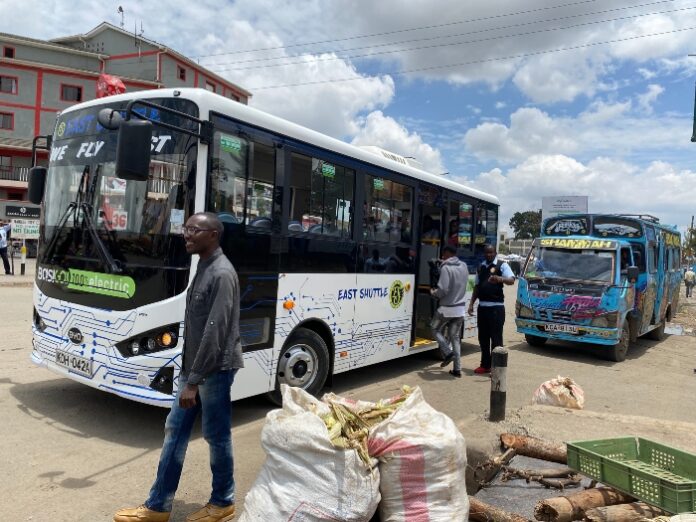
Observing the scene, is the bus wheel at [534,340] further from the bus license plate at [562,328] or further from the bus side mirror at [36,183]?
the bus side mirror at [36,183]

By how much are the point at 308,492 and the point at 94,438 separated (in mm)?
2868

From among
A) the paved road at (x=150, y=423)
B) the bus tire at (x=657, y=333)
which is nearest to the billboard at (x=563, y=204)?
the bus tire at (x=657, y=333)

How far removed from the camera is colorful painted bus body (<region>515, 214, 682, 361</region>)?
35.6ft

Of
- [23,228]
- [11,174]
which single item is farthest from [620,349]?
[11,174]

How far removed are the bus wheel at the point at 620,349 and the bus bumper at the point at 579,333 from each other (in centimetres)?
38

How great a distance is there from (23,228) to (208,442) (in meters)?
21.9

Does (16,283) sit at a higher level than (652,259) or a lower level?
lower

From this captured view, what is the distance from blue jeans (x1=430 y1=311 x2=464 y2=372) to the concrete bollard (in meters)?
2.89

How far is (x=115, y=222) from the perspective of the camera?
200 inches

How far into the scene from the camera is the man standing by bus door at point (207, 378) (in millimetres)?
3389

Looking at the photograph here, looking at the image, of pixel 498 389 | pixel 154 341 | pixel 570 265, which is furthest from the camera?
pixel 570 265

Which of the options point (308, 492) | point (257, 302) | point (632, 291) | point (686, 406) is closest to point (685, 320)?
point (632, 291)

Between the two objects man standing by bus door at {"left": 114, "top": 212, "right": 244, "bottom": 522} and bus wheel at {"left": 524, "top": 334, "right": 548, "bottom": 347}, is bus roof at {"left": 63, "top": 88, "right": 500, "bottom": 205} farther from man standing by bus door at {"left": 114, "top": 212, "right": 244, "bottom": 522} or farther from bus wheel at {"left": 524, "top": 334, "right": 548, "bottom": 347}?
bus wheel at {"left": 524, "top": 334, "right": 548, "bottom": 347}

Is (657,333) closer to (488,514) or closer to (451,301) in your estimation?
(451,301)
